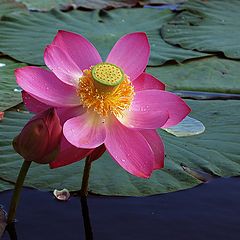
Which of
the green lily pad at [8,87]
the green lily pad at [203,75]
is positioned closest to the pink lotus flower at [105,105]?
the green lily pad at [8,87]

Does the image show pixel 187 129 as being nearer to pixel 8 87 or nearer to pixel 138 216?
pixel 138 216

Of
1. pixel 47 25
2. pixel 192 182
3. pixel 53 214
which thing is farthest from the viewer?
pixel 47 25

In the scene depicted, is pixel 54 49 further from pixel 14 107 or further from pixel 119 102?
pixel 14 107

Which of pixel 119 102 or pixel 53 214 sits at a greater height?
pixel 119 102

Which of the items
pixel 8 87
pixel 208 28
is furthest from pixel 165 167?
pixel 208 28

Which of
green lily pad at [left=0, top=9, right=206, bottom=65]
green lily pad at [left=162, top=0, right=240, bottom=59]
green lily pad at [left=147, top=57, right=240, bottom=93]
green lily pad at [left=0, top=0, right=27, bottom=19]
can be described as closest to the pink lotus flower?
green lily pad at [left=147, top=57, right=240, bottom=93]

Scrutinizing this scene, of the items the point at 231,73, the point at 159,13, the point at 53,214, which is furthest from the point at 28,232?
the point at 159,13

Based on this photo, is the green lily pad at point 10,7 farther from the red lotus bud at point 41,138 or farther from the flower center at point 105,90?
the red lotus bud at point 41,138
